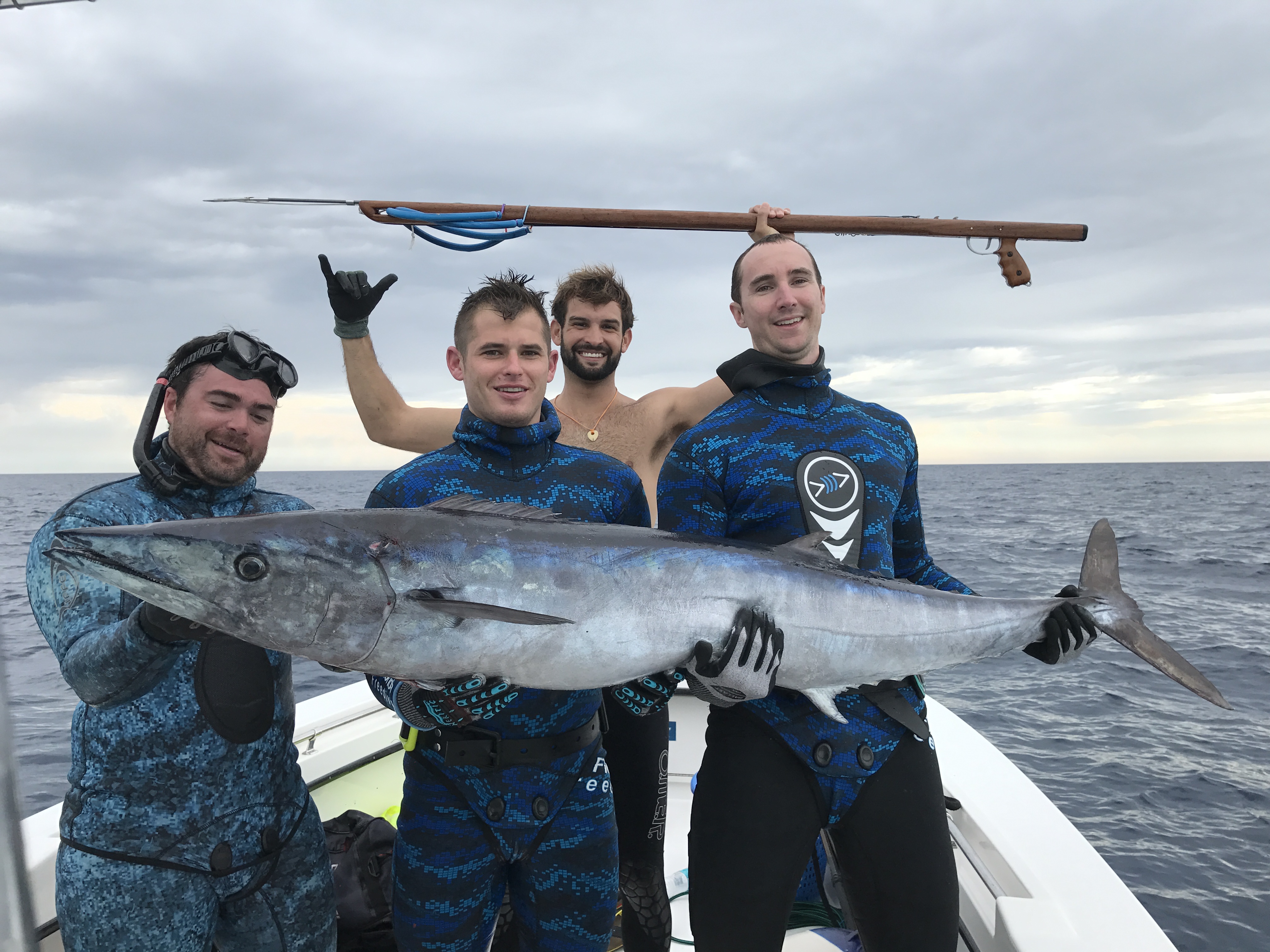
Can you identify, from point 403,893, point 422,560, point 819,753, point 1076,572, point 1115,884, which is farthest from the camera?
point 1076,572

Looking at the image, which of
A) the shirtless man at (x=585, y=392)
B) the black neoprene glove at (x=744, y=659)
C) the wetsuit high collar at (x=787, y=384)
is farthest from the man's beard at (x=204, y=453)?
the wetsuit high collar at (x=787, y=384)

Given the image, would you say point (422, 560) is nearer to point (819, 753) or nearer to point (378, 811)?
point (819, 753)

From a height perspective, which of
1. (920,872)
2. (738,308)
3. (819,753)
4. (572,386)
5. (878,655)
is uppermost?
(738,308)

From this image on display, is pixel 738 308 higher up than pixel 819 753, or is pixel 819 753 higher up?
pixel 738 308

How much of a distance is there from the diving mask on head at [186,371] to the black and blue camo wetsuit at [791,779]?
72.1 inches

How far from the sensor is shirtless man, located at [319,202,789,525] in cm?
472

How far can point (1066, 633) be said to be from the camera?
325 cm

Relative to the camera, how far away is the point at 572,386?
494 centimetres

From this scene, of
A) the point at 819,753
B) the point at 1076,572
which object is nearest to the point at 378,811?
the point at 819,753

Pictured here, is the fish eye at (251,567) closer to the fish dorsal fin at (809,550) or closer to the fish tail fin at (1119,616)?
the fish dorsal fin at (809,550)

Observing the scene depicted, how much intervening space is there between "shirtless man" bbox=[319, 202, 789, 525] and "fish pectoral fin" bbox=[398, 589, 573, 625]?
2.36 m

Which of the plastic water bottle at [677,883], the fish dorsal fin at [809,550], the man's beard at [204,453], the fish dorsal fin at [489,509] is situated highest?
the man's beard at [204,453]

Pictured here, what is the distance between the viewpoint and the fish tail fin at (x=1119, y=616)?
311cm

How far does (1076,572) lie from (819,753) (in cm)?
2423
